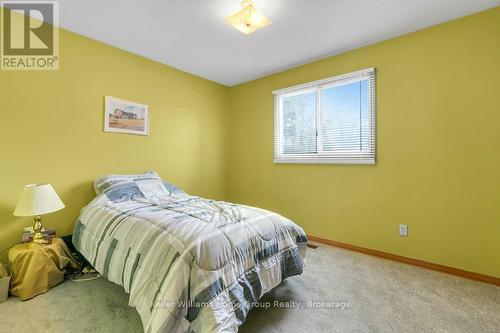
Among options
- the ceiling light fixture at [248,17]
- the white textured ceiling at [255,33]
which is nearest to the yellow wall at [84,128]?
the white textured ceiling at [255,33]

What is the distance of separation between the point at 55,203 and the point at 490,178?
385 centimetres

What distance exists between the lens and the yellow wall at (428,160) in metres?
2.09

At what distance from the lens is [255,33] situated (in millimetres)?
2463

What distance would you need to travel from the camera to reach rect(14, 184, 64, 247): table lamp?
1889 millimetres

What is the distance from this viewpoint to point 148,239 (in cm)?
151

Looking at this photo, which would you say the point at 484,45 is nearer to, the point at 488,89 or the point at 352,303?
the point at 488,89

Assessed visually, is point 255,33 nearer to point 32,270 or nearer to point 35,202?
point 35,202

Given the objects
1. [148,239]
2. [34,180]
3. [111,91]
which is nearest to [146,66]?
[111,91]

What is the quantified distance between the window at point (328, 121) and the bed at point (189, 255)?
1.40m

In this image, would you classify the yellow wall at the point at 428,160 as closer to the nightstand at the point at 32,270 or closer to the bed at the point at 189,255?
the bed at the point at 189,255

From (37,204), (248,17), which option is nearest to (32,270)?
(37,204)

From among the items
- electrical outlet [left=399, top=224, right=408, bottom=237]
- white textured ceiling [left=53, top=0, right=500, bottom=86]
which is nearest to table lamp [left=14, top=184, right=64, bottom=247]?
white textured ceiling [left=53, top=0, right=500, bottom=86]

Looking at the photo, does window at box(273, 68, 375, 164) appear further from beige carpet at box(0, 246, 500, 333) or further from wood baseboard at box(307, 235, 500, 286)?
beige carpet at box(0, 246, 500, 333)
